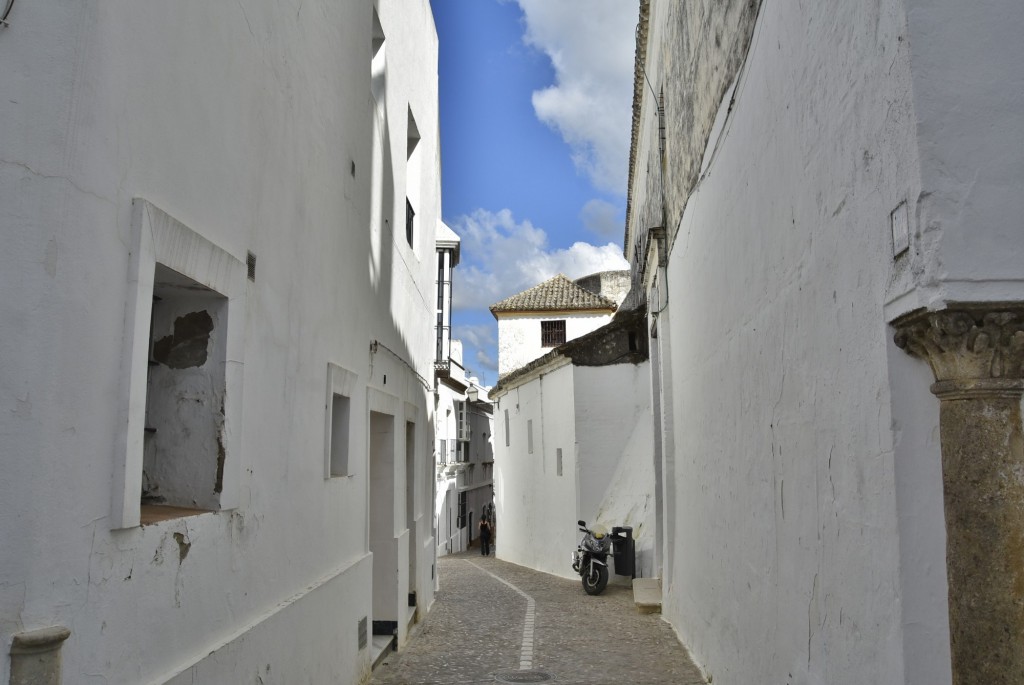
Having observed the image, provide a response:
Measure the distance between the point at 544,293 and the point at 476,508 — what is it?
11.4 meters

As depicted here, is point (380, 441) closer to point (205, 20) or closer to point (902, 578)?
point (205, 20)

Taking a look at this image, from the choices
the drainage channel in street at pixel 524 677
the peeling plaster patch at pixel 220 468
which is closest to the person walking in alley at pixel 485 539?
the drainage channel in street at pixel 524 677

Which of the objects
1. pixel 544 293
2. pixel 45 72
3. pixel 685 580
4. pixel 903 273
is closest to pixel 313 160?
pixel 45 72

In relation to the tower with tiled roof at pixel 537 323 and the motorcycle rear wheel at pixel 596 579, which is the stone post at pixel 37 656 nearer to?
the motorcycle rear wheel at pixel 596 579

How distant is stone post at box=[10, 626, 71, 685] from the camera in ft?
7.96

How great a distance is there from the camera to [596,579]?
44.4 ft

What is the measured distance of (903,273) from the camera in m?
2.79

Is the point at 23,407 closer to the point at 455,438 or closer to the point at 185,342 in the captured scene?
the point at 185,342

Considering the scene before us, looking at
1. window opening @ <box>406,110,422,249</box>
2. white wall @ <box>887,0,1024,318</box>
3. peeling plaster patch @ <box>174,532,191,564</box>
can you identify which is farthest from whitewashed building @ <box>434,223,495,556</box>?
white wall @ <box>887,0,1024,318</box>

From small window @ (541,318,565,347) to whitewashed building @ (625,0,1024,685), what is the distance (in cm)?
2666

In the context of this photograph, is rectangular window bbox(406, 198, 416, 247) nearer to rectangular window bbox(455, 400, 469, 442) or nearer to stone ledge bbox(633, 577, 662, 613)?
stone ledge bbox(633, 577, 662, 613)

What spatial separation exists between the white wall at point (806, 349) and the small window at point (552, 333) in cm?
2512

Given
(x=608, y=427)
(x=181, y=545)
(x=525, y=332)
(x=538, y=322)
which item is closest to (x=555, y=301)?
(x=538, y=322)

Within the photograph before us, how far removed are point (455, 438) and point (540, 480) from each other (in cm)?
1221
